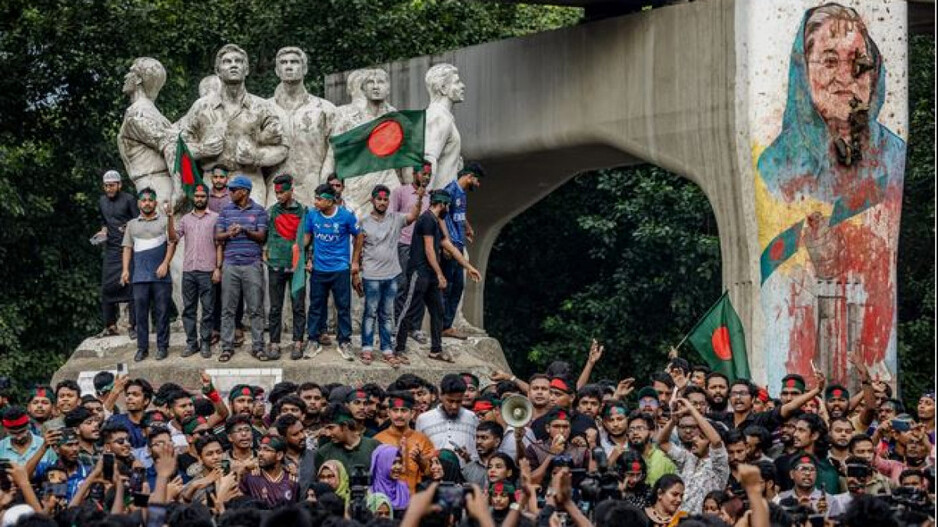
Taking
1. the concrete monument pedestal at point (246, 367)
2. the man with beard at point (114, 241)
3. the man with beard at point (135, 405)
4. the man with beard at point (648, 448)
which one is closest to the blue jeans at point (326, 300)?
the concrete monument pedestal at point (246, 367)

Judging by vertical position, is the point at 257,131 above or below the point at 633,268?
above

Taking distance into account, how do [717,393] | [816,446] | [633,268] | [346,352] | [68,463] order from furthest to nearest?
[633,268] < [346,352] < [717,393] < [816,446] < [68,463]

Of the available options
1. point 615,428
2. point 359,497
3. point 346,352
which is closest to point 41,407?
point 615,428

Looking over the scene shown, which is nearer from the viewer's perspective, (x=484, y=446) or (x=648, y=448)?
(x=484, y=446)

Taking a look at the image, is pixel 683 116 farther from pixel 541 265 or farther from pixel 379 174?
pixel 541 265

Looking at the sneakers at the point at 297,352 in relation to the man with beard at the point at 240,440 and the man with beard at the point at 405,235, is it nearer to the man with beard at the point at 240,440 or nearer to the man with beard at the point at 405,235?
the man with beard at the point at 405,235

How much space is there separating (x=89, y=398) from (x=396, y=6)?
15716 millimetres

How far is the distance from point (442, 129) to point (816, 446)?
844 centimetres

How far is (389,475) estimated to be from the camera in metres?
13.9

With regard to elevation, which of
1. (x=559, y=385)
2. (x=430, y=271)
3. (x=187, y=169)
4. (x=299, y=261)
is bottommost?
(x=559, y=385)

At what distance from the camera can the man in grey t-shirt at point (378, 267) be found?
19.8 m

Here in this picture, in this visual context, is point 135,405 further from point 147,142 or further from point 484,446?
point 147,142

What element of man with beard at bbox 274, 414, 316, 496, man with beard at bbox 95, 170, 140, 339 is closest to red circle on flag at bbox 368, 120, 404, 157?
man with beard at bbox 95, 170, 140, 339

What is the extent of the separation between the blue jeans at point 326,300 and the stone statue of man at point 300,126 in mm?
1991
